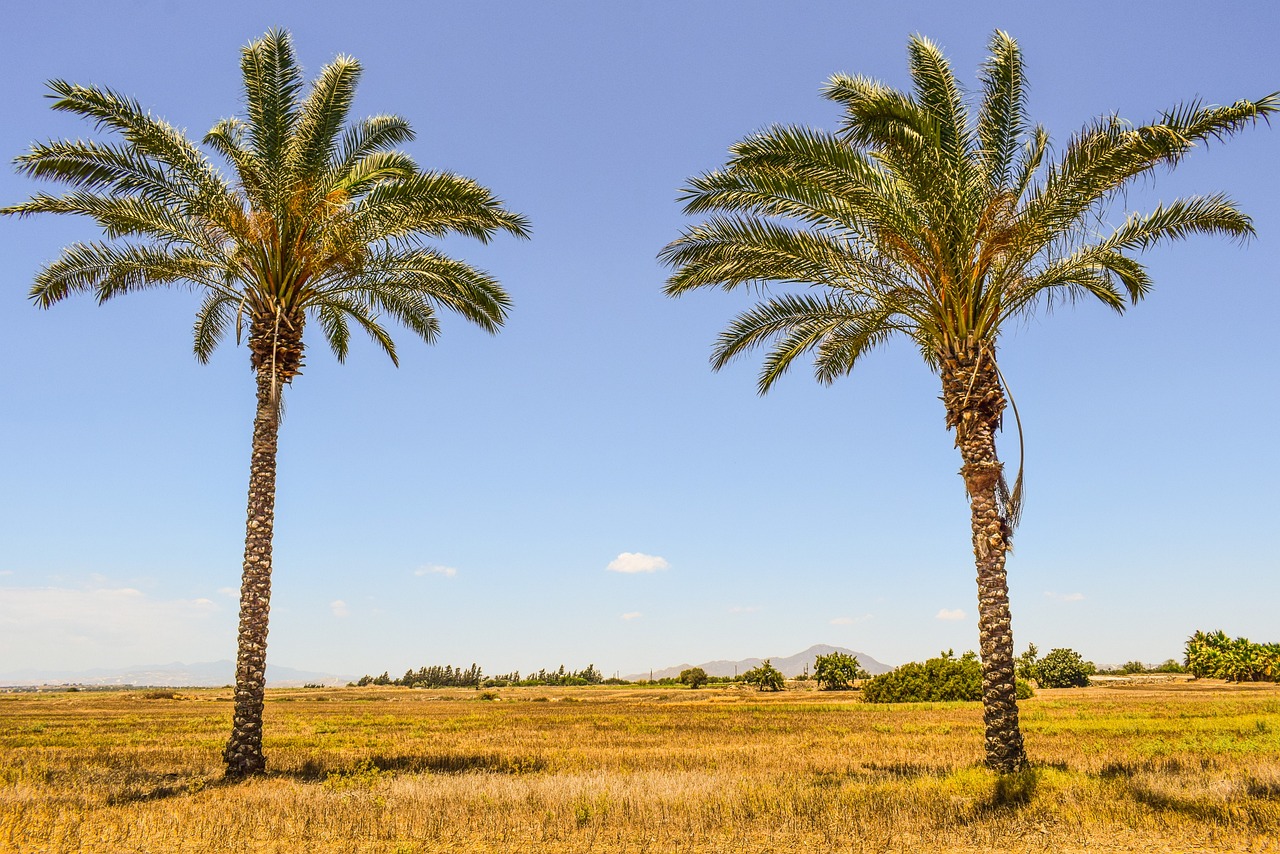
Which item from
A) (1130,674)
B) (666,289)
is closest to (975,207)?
(666,289)

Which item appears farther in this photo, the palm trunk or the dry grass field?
the palm trunk

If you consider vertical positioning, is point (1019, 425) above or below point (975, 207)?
below

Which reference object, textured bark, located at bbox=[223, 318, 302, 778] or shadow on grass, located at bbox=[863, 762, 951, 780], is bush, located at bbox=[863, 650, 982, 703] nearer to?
shadow on grass, located at bbox=[863, 762, 951, 780]

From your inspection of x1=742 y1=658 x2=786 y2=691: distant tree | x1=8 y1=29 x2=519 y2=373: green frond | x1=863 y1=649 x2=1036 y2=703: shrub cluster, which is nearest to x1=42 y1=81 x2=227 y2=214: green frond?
x1=8 y1=29 x2=519 y2=373: green frond

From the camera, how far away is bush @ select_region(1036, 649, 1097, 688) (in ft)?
191

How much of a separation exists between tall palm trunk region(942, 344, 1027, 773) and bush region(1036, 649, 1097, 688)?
169ft

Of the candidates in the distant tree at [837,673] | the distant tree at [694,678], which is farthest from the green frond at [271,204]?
the distant tree at [694,678]

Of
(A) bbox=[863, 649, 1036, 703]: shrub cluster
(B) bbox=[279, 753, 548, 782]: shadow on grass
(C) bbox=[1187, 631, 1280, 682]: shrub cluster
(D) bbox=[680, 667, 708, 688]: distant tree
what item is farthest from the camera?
(D) bbox=[680, 667, 708, 688]: distant tree

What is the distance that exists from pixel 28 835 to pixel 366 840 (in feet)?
13.5

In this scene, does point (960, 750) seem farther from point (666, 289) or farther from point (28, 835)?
point (28, 835)

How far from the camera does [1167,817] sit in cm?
1023

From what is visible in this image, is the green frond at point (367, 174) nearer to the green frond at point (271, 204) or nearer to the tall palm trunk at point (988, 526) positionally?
the green frond at point (271, 204)

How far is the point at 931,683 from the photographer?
45094 mm

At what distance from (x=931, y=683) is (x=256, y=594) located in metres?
39.1
